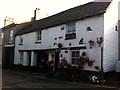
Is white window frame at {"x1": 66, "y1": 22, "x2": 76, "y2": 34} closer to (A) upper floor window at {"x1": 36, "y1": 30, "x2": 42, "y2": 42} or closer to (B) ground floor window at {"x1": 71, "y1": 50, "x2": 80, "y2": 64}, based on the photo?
(B) ground floor window at {"x1": 71, "y1": 50, "x2": 80, "y2": 64}

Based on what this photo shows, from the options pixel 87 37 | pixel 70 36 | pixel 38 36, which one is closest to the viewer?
pixel 87 37

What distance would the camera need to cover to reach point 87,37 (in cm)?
1700

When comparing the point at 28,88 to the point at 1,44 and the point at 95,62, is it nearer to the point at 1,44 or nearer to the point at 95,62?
the point at 95,62

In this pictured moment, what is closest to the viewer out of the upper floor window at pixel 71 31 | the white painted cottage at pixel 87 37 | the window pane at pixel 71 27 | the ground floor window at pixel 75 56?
the white painted cottage at pixel 87 37

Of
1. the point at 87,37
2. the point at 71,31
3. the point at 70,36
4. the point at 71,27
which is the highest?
the point at 71,27

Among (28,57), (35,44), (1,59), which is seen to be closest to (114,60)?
(35,44)

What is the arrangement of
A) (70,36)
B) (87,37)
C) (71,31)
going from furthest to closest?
(71,31)
(70,36)
(87,37)

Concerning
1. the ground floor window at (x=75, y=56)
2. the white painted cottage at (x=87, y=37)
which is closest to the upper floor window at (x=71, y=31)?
the white painted cottage at (x=87, y=37)

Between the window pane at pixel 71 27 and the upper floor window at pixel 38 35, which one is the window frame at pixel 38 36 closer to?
the upper floor window at pixel 38 35

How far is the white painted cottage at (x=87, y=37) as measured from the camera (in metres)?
15.9

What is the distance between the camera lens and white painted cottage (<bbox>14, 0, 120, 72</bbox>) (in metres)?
15.9

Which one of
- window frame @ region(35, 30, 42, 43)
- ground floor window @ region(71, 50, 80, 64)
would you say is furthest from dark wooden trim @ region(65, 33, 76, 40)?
window frame @ region(35, 30, 42, 43)

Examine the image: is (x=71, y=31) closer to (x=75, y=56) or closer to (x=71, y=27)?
(x=71, y=27)

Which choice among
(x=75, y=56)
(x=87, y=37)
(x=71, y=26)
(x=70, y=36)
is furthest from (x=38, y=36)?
(x=87, y=37)
